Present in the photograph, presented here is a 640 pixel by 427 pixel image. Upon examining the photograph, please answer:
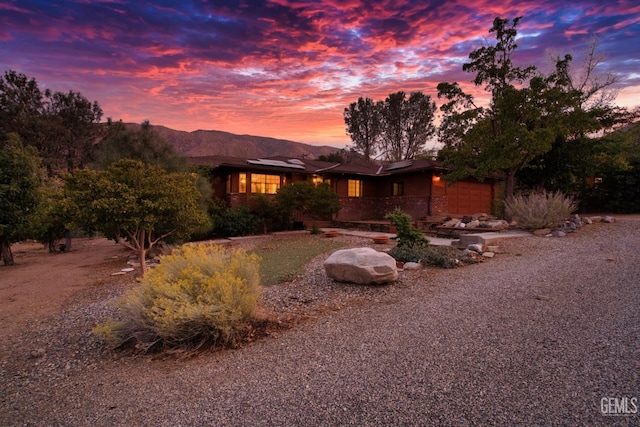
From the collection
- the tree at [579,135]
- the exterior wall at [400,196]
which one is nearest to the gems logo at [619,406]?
the tree at [579,135]

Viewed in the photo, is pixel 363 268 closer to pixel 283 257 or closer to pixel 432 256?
pixel 432 256

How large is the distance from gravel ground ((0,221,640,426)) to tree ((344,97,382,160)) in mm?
30550

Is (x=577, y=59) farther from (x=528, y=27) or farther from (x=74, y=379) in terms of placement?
(x=74, y=379)

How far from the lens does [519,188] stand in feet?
54.0

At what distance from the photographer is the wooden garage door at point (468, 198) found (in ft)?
57.9

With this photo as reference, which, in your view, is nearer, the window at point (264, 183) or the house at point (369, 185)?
the house at point (369, 185)

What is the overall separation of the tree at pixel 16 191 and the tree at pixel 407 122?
2917cm

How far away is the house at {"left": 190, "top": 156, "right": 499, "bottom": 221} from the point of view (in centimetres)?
1656

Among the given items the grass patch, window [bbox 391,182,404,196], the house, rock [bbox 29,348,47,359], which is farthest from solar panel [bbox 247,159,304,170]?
rock [bbox 29,348,47,359]

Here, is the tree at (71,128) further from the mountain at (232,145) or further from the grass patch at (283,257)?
the grass patch at (283,257)

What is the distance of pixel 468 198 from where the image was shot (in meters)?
18.3

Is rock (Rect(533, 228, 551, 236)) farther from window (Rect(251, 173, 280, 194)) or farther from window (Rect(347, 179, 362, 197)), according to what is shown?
window (Rect(251, 173, 280, 194))

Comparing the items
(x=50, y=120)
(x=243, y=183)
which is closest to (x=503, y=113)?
(x=243, y=183)

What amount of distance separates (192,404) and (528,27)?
55.0 ft
